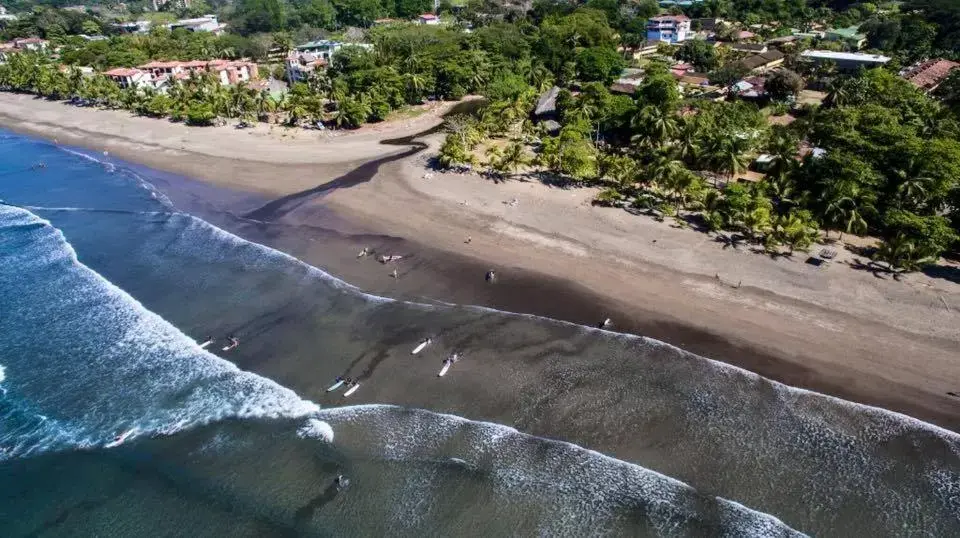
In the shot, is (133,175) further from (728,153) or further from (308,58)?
(728,153)

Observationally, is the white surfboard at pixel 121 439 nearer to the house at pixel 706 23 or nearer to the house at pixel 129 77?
the house at pixel 129 77

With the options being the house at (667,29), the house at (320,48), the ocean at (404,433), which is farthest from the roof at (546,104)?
the house at (667,29)

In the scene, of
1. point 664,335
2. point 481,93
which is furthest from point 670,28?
point 664,335

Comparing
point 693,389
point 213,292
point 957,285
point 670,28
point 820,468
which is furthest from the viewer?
point 670,28

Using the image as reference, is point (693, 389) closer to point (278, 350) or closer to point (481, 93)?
point (278, 350)

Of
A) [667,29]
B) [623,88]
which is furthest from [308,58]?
[667,29]

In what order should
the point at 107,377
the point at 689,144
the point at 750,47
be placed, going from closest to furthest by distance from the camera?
the point at 107,377 < the point at 689,144 < the point at 750,47

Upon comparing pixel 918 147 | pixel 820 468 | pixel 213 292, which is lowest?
pixel 820 468
